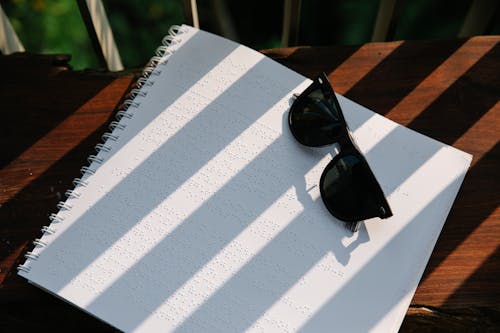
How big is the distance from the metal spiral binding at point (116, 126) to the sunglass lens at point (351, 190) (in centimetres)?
31

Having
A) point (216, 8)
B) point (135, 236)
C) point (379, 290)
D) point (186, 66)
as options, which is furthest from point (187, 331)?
point (216, 8)

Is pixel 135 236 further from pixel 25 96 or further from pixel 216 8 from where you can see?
pixel 216 8

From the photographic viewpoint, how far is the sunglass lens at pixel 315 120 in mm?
740

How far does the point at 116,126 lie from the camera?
770 mm

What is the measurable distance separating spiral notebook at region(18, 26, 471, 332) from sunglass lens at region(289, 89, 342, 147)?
21 mm

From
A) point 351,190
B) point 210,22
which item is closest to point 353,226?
point 351,190

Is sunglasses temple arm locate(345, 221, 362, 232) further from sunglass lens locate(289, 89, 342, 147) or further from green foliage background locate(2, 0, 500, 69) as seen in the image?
green foliage background locate(2, 0, 500, 69)

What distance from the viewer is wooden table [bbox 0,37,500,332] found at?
2.36ft

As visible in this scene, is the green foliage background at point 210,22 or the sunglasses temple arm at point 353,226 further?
the green foliage background at point 210,22

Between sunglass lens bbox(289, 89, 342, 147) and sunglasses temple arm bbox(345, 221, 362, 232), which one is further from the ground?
sunglass lens bbox(289, 89, 342, 147)

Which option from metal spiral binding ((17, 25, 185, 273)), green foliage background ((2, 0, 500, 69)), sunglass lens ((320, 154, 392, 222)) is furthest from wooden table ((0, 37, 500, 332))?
green foliage background ((2, 0, 500, 69))

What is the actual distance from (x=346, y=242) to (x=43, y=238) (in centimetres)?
43

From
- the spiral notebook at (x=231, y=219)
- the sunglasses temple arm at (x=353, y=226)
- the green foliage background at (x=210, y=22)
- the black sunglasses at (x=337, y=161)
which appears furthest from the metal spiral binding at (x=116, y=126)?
the green foliage background at (x=210, y=22)

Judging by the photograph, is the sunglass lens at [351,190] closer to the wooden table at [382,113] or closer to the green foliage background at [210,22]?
the wooden table at [382,113]
